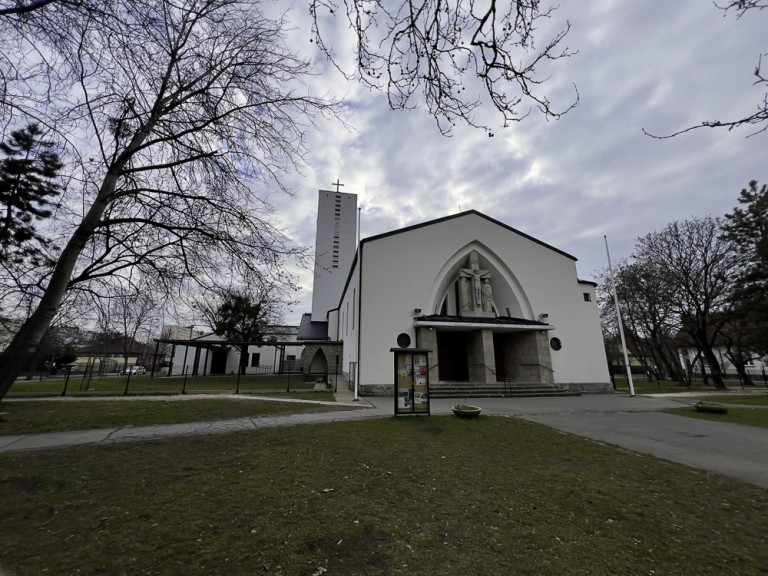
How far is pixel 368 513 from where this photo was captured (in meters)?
3.51

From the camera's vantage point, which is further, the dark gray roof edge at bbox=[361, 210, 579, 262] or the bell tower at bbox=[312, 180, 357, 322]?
the bell tower at bbox=[312, 180, 357, 322]

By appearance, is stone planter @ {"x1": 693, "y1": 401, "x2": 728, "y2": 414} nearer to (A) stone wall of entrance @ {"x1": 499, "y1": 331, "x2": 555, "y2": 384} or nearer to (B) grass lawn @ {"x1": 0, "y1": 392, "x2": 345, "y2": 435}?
(A) stone wall of entrance @ {"x1": 499, "y1": 331, "x2": 555, "y2": 384}

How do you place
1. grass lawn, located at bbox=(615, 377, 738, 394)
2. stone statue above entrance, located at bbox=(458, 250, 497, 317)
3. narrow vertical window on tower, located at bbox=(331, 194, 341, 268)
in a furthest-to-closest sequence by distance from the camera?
1. narrow vertical window on tower, located at bbox=(331, 194, 341, 268)
2. grass lawn, located at bbox=(615, 377, 738, 394)
3. stone statue above entrance, located at bbox=(458, 250, 497, 317)

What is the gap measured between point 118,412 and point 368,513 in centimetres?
998

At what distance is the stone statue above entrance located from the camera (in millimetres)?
20062

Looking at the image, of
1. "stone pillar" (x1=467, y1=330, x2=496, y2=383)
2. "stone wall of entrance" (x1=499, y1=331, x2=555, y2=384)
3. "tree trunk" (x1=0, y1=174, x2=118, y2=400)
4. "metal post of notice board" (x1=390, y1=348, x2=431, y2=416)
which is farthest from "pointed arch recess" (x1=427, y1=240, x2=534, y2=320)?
"tree trunk" (x1=0, y1=174, x2=118, y2=400)

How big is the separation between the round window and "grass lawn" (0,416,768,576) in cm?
1118

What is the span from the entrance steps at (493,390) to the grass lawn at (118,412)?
21.6 feet

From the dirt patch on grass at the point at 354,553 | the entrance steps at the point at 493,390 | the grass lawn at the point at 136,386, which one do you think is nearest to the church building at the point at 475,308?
the entrance steps at the point at 493,390

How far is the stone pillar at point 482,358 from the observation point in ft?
59.8

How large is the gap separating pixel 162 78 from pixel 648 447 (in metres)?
11.5

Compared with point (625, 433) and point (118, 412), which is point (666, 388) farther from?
point (118, 412)

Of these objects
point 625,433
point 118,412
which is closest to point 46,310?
point 118,412

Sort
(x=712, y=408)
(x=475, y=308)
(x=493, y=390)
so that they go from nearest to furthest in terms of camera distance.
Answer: (x=712, y=408) → (x=493, y=390) → (x=475, y=308)
